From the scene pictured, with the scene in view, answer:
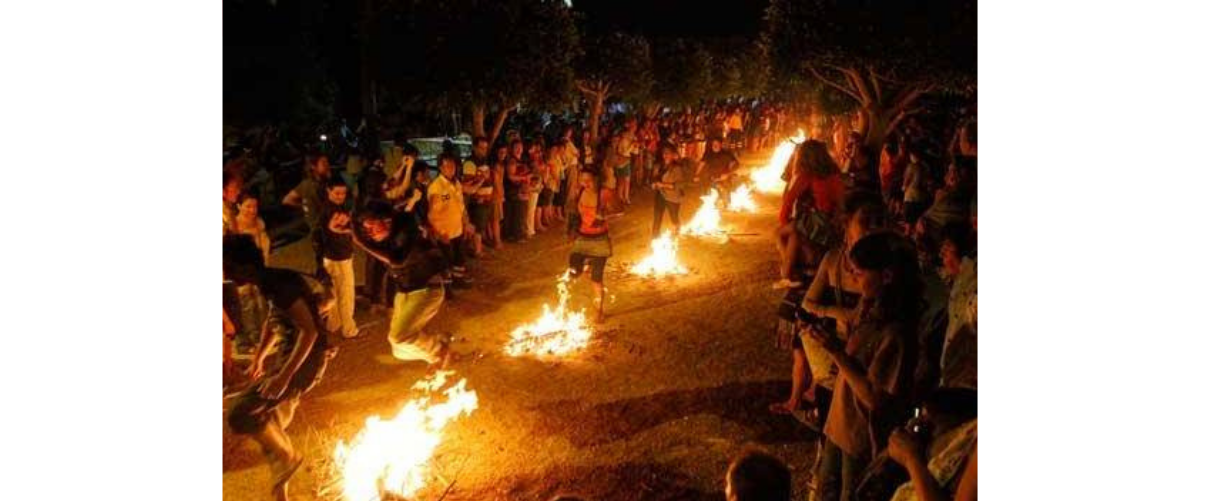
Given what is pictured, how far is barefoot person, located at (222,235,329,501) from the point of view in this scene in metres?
4.89

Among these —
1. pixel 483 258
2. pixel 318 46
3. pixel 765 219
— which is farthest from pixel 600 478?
pixel 318 46

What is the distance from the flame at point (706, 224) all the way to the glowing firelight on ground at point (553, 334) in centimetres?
603

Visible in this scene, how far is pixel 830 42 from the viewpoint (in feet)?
60.8

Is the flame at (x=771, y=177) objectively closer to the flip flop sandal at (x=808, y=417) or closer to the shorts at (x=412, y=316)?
the flip flop sandal at (x=808, y=417)

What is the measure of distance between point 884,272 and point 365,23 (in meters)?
15.8

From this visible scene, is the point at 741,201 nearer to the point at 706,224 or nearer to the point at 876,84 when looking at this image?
the point at 706,224

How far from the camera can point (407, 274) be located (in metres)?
7.02

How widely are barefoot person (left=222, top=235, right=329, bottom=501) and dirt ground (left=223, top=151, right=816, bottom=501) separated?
0.51 metres

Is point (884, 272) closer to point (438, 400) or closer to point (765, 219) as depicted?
point (438, 400)

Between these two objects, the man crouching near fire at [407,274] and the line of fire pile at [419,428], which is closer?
the line of fire pile at [419,428]

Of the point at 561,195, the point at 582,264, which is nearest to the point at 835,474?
the point at 582,264

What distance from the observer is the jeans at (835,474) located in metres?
4.14

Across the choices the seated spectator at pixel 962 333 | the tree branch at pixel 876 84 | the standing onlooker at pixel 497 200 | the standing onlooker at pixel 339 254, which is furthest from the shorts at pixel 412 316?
the tree branch at pixel 876 84

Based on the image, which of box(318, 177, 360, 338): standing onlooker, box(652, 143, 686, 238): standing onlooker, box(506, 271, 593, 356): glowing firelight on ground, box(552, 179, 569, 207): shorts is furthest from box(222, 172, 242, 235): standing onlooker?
box(552, 179, 569, 207): shorts
